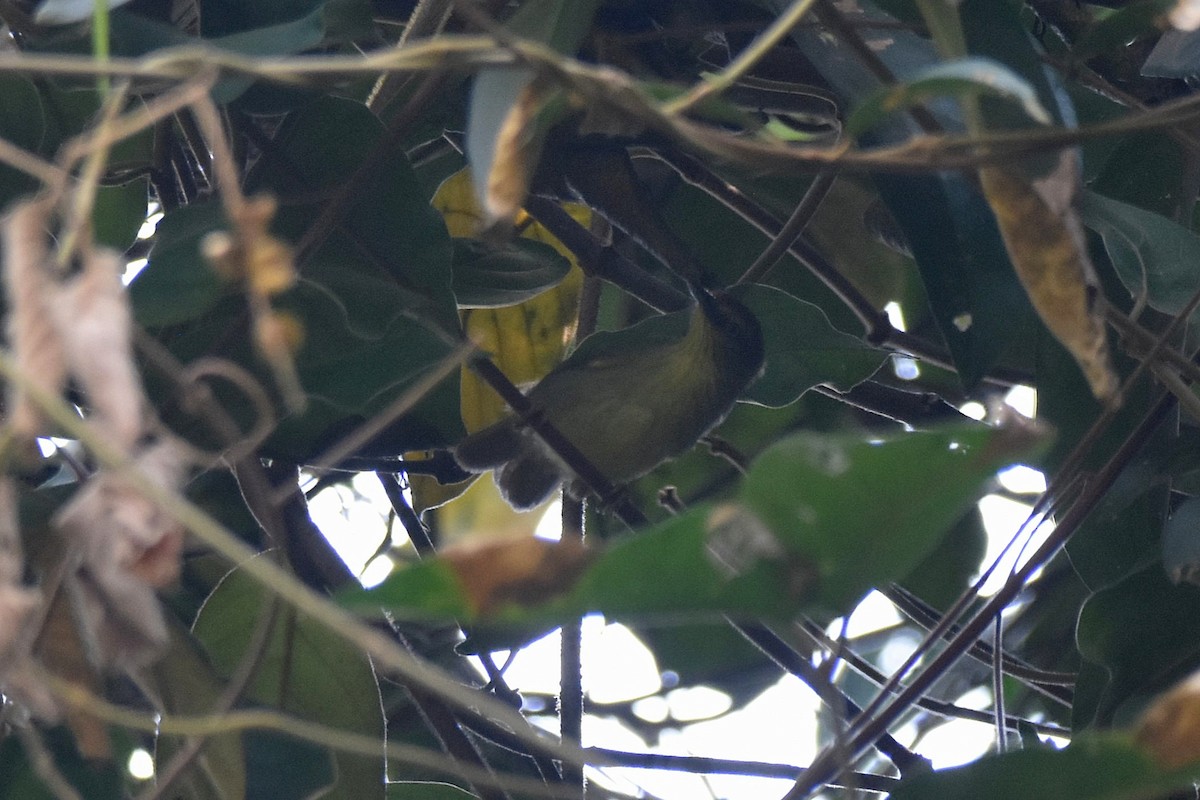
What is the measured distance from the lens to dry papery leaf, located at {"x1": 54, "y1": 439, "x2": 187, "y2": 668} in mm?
375

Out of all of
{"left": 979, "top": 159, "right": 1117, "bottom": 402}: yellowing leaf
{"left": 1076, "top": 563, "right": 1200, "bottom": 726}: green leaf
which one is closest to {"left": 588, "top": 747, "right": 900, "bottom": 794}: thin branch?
{"left": 1076, "top": 563, "right": 1200, "bottom": 726}: green leaf

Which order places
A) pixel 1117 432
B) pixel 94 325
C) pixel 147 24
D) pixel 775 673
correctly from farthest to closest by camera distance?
pixel 775 673 < pixel 1117 432 < pixel 147 24 < pixel 94 325

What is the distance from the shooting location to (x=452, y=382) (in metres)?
0.82

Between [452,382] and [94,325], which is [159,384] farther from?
[94,325]

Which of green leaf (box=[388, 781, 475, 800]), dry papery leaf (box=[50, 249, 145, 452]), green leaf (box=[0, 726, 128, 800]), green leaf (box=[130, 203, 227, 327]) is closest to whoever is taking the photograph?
dry papery leaf (box=[50, 249, 145, 452])

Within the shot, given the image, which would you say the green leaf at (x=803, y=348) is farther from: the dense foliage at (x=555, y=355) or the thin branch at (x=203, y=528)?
the thin branch at (x=203, y=528)

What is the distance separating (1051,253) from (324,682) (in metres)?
0.46

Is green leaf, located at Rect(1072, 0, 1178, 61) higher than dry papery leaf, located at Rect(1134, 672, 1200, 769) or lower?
higher

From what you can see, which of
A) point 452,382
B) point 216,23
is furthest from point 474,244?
point 216,23

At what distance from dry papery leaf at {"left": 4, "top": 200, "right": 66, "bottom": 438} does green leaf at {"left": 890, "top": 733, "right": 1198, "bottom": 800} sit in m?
0.32

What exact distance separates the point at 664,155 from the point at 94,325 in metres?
0.58

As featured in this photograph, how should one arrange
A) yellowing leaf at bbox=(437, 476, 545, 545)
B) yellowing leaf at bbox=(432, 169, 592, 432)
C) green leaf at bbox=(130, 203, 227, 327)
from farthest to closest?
1. yellowing leaf at bbox=(437, 476, 545, 545)
2. yellowing leaf at bbox=(432, 169, 592, 432)
3. green leaf at bbox=(130, 203, 227, 327)

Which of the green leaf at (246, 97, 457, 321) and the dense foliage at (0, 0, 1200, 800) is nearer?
the dense foliage at (0, 0, 1200, 800)

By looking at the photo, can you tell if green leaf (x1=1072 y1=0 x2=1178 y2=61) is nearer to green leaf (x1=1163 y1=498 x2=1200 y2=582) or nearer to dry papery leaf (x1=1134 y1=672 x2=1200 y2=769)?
green leaf (x1=1163 y1=498 x2=1200 y2=582)
